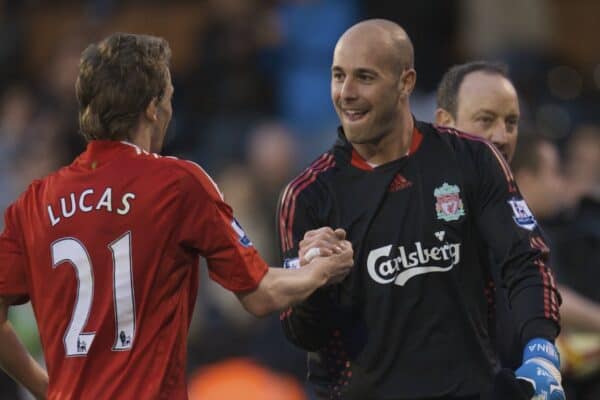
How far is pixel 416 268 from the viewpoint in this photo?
203 inches

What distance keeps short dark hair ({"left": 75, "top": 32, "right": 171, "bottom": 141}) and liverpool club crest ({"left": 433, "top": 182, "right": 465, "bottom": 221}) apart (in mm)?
1123

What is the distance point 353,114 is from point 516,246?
78 centimetres

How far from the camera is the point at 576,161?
10.6m

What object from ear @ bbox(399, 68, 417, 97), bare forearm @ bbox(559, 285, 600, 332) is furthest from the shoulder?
bare forearm @ bbox(559, 285, 600, 332)

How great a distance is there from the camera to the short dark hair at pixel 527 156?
655 centimetres

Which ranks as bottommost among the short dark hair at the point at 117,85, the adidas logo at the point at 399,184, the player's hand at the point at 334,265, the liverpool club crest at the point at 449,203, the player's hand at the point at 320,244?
the player's hand at the point at 334,265

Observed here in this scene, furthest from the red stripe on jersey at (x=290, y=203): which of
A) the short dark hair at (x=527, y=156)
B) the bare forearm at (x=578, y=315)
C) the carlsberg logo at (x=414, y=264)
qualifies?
the bare forearm at (x=578, y=315)

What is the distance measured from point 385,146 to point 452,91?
862 millimetres

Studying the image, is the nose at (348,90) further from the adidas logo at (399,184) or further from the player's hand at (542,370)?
the player's hand at (542,370)

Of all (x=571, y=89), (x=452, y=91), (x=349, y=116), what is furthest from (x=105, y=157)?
(x=571, y=89)

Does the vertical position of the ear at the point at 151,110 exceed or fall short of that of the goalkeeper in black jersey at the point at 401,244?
it exceeds it

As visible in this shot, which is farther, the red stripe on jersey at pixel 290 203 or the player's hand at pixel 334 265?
the red stripe on jersey at pixel 290 203

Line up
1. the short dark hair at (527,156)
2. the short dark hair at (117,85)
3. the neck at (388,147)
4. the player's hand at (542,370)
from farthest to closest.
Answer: the short dark hair at (527,156), the neck at (388,147), the short dark hair at (117,85), the player's hand at (542,370)

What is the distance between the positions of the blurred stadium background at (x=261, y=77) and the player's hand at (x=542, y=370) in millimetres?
4941
